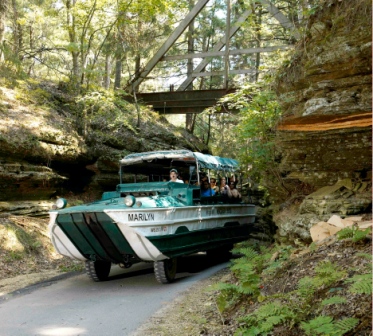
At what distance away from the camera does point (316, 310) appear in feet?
15.5

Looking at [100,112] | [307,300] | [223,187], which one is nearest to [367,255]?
[307,300]

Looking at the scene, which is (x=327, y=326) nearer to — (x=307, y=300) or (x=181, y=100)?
(x=307, y=300)

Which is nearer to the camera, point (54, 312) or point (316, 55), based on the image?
point (54, 312)

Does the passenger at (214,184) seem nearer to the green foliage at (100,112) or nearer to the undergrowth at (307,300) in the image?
the green foliage at (100,112)

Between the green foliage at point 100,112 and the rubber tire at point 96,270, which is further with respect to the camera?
the green foliage at point 100,112

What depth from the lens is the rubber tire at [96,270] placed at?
9.82m

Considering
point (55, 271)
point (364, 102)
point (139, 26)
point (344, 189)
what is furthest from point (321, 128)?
point (139, 26)

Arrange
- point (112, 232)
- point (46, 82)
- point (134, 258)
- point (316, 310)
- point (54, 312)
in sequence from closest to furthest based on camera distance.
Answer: point (316, 310)
point (54, 312)
point (112, 232)
point (134, 258)
point (46, 82)

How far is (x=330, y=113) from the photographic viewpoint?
793 cm

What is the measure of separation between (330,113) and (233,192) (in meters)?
6.14

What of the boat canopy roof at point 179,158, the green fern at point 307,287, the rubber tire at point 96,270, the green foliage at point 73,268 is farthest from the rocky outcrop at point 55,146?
the green fern at point 307,287

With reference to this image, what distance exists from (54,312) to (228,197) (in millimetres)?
7093

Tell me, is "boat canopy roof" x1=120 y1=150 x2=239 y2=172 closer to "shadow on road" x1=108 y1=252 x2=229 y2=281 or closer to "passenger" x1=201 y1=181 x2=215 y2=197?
"passenger" x1=201 y1=181 x2=215 y2=197

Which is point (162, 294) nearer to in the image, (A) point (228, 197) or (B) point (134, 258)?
(B) point (134, 258)
